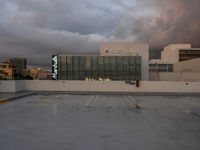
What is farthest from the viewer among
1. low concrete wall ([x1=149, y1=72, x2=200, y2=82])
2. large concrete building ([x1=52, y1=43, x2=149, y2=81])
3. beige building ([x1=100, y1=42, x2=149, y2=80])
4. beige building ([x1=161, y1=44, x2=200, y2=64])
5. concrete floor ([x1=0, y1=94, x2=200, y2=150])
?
beige building ([x1=161, y1=44, x2=200, y2=64])

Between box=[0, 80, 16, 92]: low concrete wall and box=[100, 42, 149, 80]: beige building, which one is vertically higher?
box=[100, 42, 149, 80]: beige building

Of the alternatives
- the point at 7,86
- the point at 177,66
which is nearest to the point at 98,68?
the point at 7,86

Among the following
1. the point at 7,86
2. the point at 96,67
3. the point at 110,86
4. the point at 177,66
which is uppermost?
the point at 177,66

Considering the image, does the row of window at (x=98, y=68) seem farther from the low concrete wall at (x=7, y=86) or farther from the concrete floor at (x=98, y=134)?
the concrete floor at (x=98, y=134)

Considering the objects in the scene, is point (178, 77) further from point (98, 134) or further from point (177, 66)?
point (98, 134)

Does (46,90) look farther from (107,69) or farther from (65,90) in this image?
(107,69)

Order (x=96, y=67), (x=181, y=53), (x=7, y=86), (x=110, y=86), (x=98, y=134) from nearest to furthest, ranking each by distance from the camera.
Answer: (x=98, y=134), (x=7, y=86), (x=110, y=86), (x=96, y=67), (x=181, y=53)

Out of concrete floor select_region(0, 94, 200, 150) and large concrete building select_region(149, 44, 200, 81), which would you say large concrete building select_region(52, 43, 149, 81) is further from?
concrete floor select_region(0, 94, 200, 150)

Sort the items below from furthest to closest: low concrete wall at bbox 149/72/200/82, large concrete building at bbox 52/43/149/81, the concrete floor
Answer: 1. low concrete wall at bbox 149/72/200/82
2. large concrete building at bbox 52/43/149/81
3. the concrete floor

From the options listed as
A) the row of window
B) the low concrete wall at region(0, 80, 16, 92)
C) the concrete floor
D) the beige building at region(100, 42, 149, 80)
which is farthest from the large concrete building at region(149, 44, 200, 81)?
the concrete floor

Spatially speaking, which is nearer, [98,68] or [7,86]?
[7,86]

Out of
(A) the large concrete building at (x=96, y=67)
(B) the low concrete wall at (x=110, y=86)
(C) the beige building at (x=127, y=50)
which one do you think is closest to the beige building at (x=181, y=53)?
(C) the beige building at (x=127, y=50)

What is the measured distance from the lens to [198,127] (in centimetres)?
938

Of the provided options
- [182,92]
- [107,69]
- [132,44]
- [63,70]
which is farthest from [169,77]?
[182,92]
